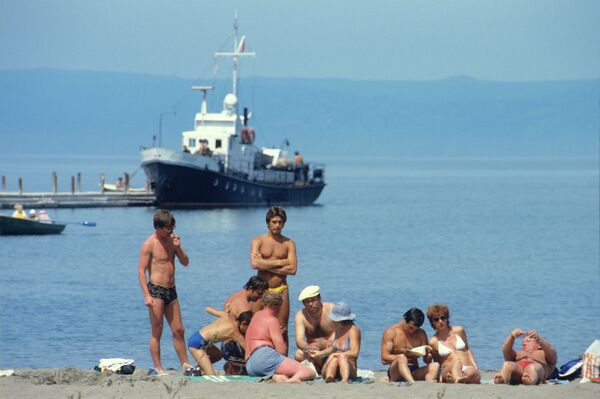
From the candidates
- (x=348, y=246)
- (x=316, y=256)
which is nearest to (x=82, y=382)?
(x=316, y=256)

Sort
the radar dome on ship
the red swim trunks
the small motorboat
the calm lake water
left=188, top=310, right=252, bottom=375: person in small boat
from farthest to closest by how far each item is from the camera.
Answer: the radar dome on ship
the small motorboat
the calm lake water
left=188, top=310, right=252, bottom=375: person in small boat
the red swim trunks

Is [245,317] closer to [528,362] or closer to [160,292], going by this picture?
[160,292]

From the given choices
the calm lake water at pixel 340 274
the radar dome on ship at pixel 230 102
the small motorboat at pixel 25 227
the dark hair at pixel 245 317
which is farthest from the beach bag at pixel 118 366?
the radar dome on ship at pixel 230 102

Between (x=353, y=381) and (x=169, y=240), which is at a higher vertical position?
(x=169, y=240)

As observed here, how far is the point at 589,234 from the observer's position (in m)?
61.4

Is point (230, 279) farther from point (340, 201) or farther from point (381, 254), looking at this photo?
point (340, 201)

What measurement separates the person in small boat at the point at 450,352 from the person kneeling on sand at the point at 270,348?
4.15 feet

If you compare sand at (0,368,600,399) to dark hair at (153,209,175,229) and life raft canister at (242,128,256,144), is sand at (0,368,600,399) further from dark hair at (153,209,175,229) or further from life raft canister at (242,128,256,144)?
life raft canister at (242,128,256,144)

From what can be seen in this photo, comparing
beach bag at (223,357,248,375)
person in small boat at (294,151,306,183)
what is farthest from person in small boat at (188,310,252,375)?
person in small boat at (294,151,306,183)

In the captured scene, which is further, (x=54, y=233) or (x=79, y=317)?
(x=54, y=233)

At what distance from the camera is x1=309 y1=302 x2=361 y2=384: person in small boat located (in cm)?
1309

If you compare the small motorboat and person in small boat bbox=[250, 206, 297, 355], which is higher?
the small motorboat

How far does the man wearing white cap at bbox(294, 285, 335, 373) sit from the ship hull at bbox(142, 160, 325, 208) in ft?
162

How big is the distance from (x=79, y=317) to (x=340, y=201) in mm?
65760
